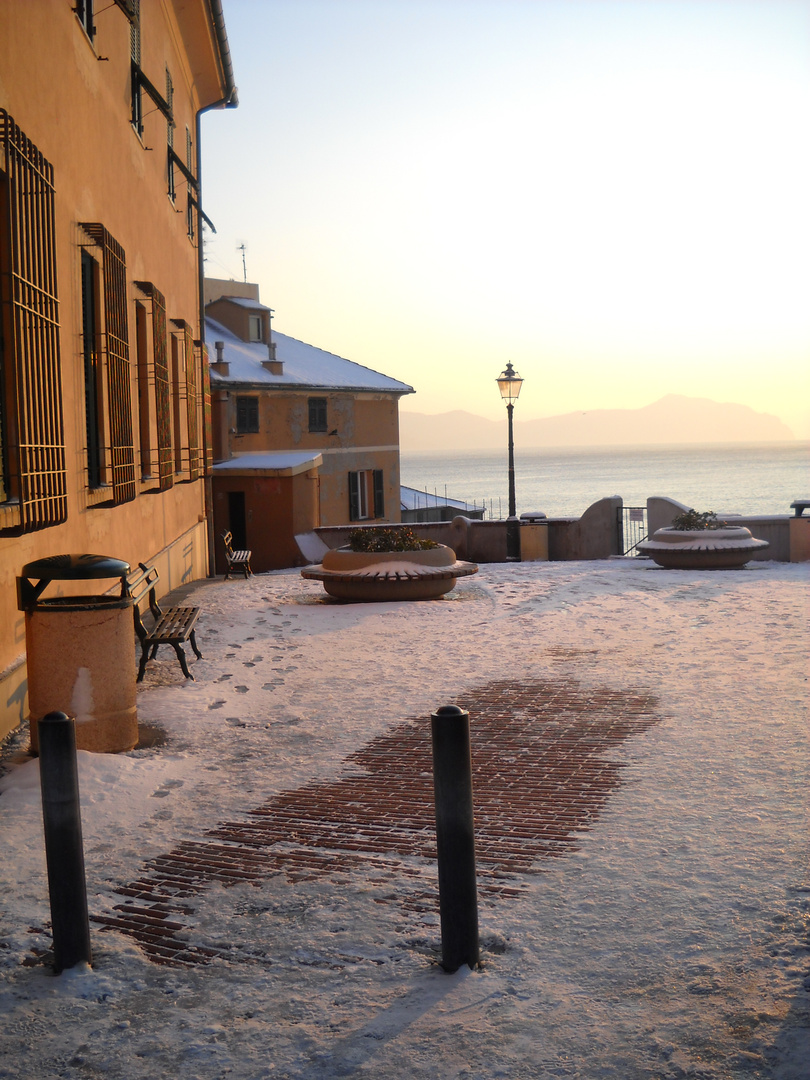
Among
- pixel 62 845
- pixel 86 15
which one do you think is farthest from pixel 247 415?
pixel 62 845

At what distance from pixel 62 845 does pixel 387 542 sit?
34.6ft

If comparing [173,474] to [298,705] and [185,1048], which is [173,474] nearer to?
[298,705]

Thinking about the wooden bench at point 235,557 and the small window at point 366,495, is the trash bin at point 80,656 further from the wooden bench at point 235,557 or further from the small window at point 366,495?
the small window at point 366,495

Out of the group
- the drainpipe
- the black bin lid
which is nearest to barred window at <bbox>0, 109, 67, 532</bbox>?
the black bin lid

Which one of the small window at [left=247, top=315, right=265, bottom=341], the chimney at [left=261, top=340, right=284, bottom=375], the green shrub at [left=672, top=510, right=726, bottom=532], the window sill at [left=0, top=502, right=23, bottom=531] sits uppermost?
the small window at [left=247, top=315, right=265, bottom=341]

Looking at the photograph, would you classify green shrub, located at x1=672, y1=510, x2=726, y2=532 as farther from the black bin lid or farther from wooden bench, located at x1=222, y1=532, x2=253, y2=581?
the black bin lid

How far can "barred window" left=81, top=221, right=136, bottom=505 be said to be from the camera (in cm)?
927

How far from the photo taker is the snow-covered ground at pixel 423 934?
293cm

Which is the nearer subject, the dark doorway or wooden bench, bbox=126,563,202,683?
wooden bench, bbox=126,563,202,683

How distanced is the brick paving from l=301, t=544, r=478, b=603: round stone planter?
6285 millimetres

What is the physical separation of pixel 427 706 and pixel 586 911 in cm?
358

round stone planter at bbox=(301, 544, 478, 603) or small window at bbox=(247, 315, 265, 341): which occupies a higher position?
small window at bbox=(247, 315, 265, 341)

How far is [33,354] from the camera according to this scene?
21.7 ft

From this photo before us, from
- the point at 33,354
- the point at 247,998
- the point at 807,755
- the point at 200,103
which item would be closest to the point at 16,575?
the point at 33,354
